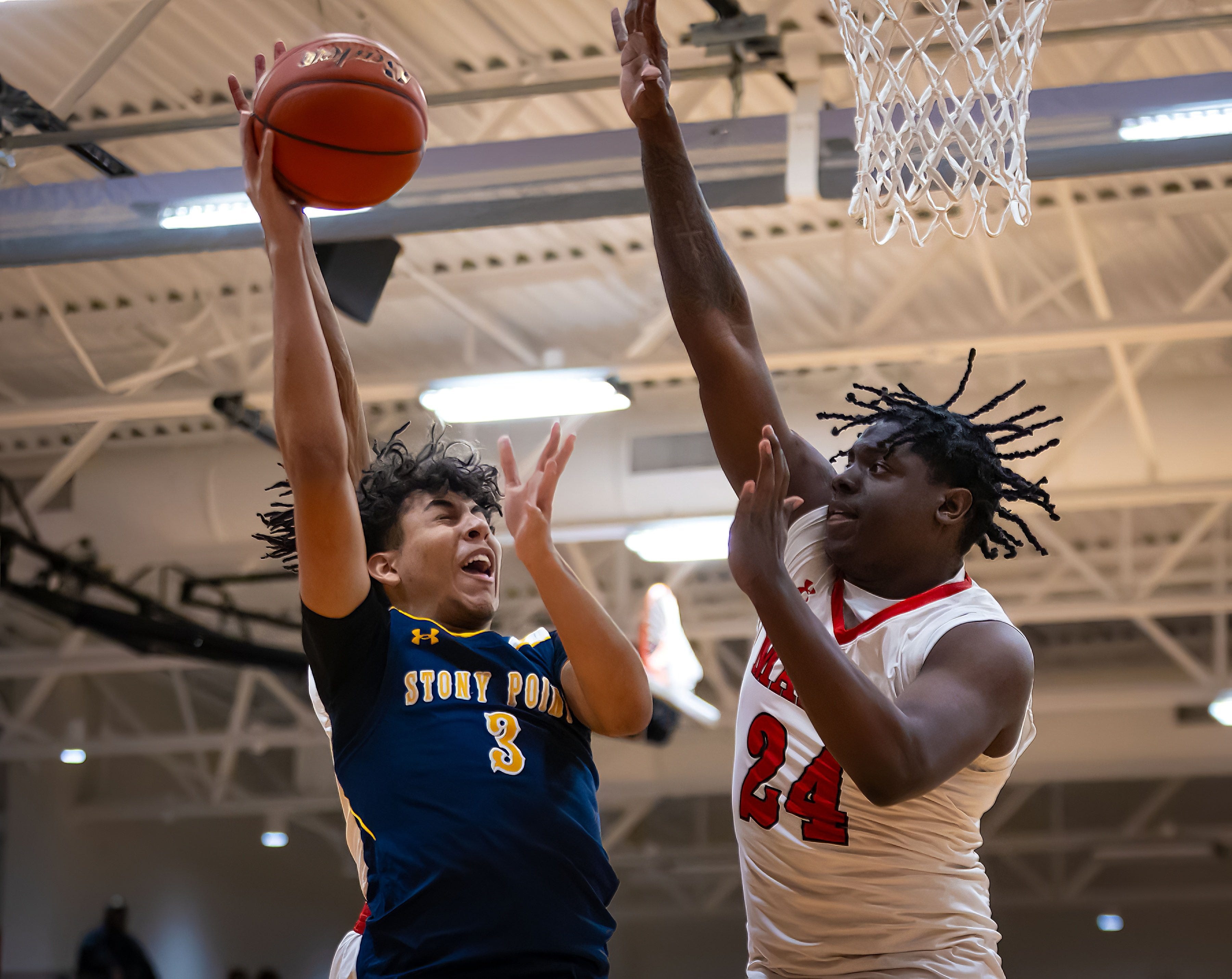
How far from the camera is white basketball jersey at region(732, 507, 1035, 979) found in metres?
2.52

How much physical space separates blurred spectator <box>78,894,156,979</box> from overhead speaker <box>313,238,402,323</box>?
728 centimetres

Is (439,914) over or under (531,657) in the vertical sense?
under

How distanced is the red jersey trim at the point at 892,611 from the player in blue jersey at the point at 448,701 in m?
0.50

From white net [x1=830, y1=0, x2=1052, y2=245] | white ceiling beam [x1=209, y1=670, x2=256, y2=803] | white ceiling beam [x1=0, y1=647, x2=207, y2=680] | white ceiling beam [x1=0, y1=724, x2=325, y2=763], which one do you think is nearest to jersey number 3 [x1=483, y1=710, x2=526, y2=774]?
white net [x1=830, y1=0, x2=1052, y2=245]

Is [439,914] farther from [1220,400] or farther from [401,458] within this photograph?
[1220,400]

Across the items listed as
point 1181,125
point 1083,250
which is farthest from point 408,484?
point 1083,250

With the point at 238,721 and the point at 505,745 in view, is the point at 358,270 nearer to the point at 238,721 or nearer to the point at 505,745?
the point at 505,745

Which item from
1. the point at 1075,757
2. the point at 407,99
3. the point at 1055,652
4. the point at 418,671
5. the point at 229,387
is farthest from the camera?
the point at 1055,652

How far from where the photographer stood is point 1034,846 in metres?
17.5

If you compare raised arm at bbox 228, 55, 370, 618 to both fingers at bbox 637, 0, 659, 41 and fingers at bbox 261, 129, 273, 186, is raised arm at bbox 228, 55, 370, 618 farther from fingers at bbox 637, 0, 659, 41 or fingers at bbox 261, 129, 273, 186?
fingers at bbox 637, 0, 659, 41

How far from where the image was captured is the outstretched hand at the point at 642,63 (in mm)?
3020

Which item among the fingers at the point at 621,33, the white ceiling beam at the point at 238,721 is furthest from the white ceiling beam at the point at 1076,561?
the fingers at the point at 621,33

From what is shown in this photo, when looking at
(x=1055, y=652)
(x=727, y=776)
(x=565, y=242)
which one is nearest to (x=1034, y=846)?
(x=1055, y=652)

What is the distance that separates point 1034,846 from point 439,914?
16.6m
